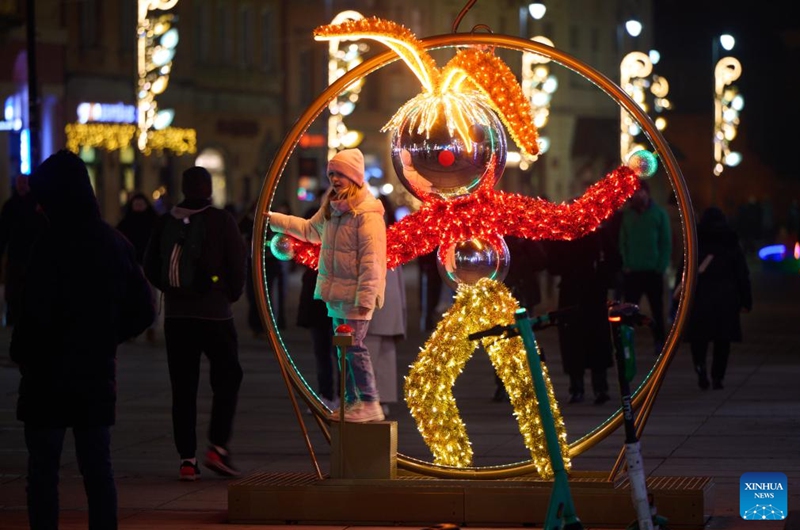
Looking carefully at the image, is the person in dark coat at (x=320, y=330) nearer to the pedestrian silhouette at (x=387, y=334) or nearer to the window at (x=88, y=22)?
the pedestrian silhouette at (x=387, y=334)

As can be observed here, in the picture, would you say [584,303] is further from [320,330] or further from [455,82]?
[455,82]

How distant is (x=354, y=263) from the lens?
10055mm

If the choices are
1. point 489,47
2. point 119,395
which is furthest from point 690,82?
point 489,47

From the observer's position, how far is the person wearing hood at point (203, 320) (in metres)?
11.3

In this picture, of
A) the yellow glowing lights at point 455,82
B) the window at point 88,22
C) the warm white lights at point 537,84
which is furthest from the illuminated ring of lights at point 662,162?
the warm white lights at point 537,84

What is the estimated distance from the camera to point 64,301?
7918 millimetres

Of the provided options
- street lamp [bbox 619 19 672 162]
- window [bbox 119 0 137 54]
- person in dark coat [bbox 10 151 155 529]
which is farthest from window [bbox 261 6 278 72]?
person in dark coat [bbox 10 151 155 529]

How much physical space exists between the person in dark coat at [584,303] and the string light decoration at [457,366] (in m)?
5.59

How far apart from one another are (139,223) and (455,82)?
1203 centimetres

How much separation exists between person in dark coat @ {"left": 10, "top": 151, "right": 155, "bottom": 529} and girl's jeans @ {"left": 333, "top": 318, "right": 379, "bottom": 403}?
7.37 ft

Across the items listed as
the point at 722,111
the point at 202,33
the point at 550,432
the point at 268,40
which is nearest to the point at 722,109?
the point at 722,111

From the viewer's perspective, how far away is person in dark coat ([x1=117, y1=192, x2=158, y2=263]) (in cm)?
2120

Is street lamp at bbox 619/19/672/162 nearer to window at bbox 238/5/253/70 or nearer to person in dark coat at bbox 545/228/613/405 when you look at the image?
window at bbox 238/5/253/70

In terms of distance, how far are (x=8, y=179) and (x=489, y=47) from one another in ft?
102
